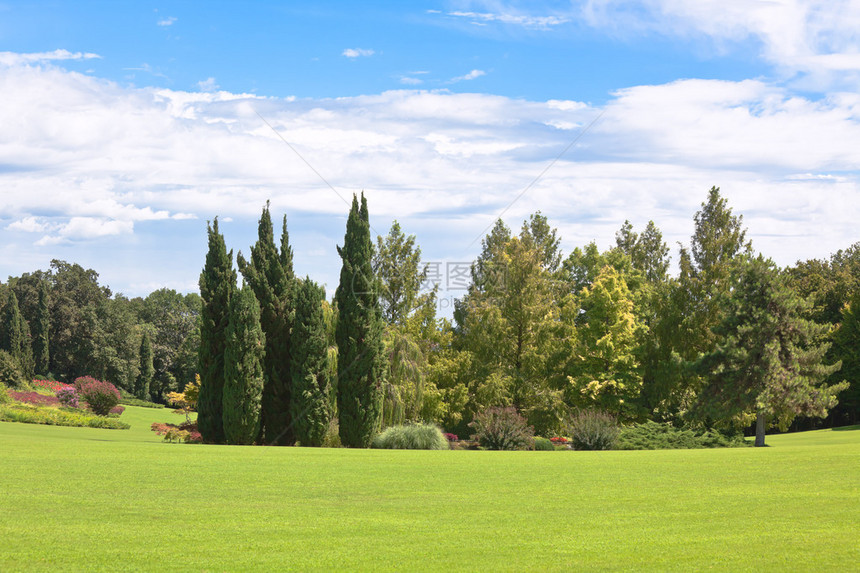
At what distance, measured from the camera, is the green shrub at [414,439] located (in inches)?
976

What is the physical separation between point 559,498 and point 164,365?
241 ft

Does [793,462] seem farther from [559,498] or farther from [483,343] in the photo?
[483,343]

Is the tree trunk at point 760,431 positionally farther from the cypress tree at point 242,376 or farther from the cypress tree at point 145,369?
the cypress tree at point 145,369

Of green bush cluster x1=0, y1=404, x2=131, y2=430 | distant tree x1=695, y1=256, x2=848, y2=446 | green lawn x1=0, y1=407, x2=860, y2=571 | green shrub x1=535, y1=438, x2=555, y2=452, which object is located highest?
distant tree x1=695, y1=256, x2=848, y2=446

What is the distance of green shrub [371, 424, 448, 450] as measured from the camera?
976 inches

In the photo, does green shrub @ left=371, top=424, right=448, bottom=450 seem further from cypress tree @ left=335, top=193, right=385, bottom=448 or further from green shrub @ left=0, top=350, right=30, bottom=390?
green shrub @ left=0, top=350, right=30, bottom=390

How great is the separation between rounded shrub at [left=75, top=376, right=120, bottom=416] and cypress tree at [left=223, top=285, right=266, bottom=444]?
11967mm

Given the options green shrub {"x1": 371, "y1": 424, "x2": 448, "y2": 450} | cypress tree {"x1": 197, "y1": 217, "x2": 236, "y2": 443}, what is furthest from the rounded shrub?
green shrub {"x1": 371, "y1": 424, "x2": 448, "y2": 450}

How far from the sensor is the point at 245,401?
25.8 m

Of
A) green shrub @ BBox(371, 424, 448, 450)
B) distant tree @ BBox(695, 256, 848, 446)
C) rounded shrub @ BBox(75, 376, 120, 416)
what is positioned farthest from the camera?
rounded shrub @ BBox(75, 376, 120, 416)

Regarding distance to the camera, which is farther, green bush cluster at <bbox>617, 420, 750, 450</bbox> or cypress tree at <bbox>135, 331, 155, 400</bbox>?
cypress tree at <bbox>135, 331, 155, 400</bbox>

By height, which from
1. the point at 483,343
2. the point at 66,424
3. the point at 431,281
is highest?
the point at 431,281

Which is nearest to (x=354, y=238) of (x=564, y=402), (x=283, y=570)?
(x=564, y=402)

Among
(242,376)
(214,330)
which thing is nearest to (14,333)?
(214,330)
